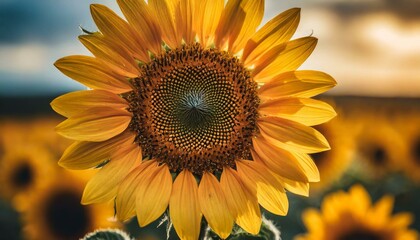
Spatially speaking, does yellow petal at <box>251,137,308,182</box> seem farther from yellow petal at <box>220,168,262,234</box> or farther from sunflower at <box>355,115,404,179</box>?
sunflower at <box>355,115,404,179</box>

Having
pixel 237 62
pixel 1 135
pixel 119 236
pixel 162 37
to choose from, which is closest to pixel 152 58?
pixel 162 37

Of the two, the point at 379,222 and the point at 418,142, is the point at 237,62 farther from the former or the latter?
the point at 418,142

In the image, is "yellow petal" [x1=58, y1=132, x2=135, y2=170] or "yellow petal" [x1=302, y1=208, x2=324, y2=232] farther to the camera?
"yellow petal" [x1=302, y1=208, x2=324, y2=232]

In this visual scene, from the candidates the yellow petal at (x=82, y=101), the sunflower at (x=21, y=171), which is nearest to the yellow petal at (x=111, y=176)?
the yellow petal at (x=82, y=101)

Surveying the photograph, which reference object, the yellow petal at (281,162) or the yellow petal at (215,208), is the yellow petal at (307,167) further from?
the yellow petal at (215,208)

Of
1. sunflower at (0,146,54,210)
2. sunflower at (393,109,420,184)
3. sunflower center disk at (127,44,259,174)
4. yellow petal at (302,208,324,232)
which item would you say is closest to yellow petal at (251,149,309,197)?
sunflower center disk at (127,44,259,174)

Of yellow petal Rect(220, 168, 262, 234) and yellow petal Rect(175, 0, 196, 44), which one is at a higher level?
yellow petal Rect(175, 0, 196, 44)
